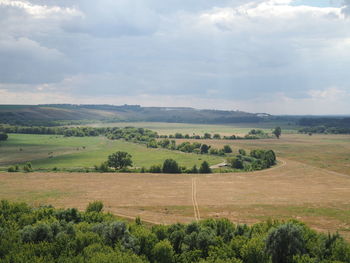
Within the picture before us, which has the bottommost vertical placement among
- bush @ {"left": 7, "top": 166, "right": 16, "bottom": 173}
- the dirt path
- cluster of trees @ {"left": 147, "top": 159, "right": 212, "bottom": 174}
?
bush @ {"left": 7, "top": 166, "right": 16, "bottom": 173}

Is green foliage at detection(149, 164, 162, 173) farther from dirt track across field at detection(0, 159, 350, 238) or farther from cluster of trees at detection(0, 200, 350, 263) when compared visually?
cluster of trees at detection(0, 200, 350, 263)

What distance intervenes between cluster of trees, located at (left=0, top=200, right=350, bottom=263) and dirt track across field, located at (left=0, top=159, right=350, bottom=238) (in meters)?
16.6

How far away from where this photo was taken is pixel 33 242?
1601 inches

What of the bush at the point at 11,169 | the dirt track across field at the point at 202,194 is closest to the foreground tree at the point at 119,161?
the dirt track across field at the point at 202,194

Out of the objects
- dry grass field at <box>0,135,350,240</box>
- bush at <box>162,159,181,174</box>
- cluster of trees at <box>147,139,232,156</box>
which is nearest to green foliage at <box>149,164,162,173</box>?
bush at <box>162,159,181,174</box>

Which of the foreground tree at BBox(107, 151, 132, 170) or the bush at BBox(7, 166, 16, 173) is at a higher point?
the foreground tree at BBox(107, 151, 132, 170)

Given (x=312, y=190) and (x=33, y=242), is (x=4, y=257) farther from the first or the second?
(x=312, y=190)

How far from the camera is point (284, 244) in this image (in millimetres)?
39250

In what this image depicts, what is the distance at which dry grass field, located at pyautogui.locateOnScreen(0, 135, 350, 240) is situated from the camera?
66.1 meters

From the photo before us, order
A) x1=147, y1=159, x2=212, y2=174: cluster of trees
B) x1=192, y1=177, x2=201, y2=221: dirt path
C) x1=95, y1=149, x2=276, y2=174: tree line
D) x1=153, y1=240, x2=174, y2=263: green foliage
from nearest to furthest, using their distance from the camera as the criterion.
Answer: x1=153, y1=240, x2=174, y2=263: green foliage
x1=192, y1=177, x2=201, y2=221: dirt path
x1=147, y1=159, x2=212, y2=174: cluster of trees
x1=95, y1=149, x2=276, y2=174: tree line

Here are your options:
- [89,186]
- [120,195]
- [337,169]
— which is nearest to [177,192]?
[120,195]

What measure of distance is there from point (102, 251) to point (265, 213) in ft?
131

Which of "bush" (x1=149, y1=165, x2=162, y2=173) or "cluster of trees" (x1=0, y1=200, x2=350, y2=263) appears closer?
"cluster of trees" (x1=0, y1=200, x2=350, y2=263)

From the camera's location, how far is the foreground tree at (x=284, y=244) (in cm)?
3903
